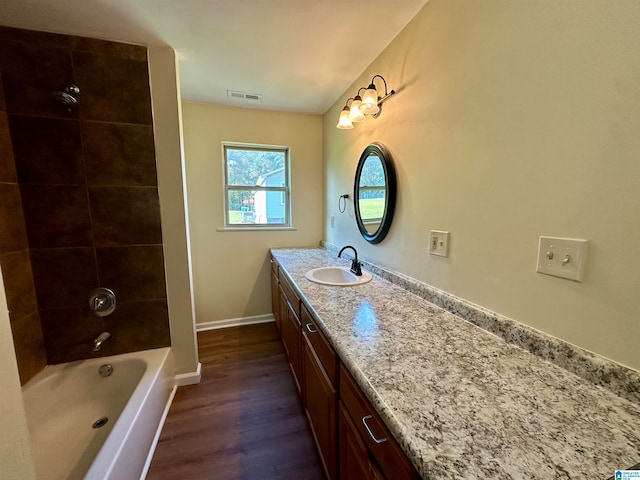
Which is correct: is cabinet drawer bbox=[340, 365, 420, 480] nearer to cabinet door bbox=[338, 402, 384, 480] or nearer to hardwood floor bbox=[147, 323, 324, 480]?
cabinet door bbox=[338, 402, 384, 480]

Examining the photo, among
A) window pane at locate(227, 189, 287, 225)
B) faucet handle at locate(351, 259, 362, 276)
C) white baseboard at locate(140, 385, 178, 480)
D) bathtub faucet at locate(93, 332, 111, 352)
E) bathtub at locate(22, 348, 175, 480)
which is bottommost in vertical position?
white baseboard at locate(140, 385, 178, 480)

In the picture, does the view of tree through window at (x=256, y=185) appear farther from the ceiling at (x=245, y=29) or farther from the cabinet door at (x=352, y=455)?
the cabinet door at (x=352, y=455)

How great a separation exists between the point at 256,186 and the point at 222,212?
0.47 metres

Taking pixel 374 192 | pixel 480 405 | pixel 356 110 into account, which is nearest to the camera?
pixel 480 405

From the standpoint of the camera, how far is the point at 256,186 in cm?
288

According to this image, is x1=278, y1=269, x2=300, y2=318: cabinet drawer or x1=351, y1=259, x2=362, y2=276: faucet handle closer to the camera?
x1=278, y1=269, x2=300, y2=318: cabinet drawer

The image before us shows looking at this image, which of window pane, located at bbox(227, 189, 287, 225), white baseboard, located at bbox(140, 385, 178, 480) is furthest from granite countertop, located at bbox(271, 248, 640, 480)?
window pane, located at bbox(227, 189, 287, 225)

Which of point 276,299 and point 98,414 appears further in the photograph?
point 276,299

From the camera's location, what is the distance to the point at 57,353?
1.72 m

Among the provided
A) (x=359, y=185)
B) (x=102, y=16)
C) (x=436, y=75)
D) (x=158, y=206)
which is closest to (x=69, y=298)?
(x=158, y=206)

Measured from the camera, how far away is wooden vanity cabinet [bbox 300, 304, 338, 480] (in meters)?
1.03

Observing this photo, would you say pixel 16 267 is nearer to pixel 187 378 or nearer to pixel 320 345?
pixel 187 378

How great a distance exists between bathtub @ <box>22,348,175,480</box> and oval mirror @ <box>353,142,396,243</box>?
66.1 inches

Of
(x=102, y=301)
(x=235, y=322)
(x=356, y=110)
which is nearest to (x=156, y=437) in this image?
(x=102, y=301)
